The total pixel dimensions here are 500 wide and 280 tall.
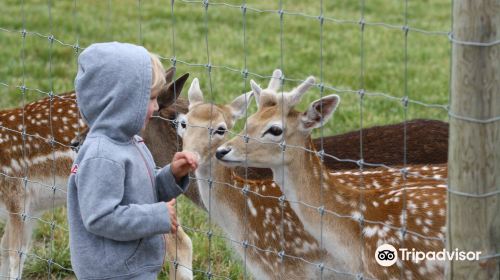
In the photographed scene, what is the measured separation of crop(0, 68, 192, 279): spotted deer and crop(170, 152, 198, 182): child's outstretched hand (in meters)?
2.22

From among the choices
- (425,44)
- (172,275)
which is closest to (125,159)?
(172,275)

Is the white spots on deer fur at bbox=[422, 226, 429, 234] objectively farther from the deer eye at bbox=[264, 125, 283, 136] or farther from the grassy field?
the grassy field

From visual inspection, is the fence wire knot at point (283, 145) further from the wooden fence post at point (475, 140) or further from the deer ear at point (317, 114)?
the wooden fence post at point (475, 140)

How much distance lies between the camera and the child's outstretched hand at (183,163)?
4.10 m

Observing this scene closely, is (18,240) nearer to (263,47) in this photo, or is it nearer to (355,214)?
(355,214)

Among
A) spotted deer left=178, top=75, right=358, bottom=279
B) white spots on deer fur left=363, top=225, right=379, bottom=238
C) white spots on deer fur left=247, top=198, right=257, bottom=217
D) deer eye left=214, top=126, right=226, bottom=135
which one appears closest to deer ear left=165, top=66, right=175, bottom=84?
spotted deer left=178, top=75, right=358, bottom=279

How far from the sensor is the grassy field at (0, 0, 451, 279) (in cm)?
984

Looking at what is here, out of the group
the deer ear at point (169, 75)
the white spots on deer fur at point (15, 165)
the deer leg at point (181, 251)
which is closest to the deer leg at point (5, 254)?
the white spots on deer fur at point (15, 165)

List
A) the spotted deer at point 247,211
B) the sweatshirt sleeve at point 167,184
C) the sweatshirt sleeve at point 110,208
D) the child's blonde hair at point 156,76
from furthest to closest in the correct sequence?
the spotted deer at point 247,211 → the sweatshirt sleeve at point 167,184 → the child's blonde hair at point 156,76 → the sweatshirt sleeve at point 110,208

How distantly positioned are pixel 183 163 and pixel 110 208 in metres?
0.38

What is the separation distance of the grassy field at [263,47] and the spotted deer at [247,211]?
9.15ft

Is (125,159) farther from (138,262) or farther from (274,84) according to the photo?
(274,84)

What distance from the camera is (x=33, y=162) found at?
675 centimetres

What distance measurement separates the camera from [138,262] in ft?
13.5
